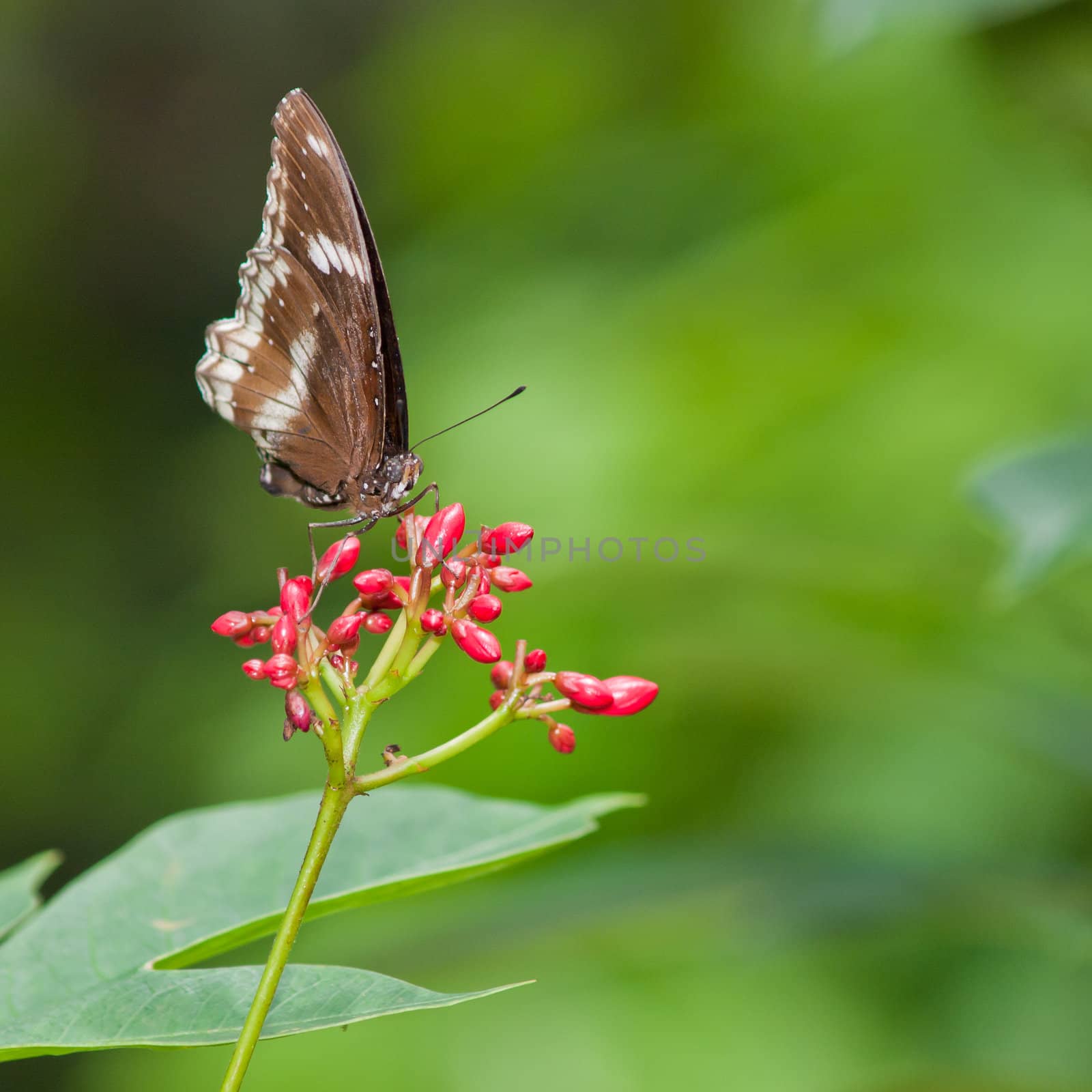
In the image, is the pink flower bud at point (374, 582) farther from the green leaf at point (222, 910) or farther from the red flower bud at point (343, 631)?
the green leaf at point (222, 910)

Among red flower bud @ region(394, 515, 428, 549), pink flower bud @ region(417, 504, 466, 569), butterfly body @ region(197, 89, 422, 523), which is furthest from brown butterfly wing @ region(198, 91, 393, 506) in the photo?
pink flower bud @ region(417, 504, 466, 569)

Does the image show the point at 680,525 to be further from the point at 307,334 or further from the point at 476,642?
the point at 476,642

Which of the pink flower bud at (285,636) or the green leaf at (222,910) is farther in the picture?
the pink flower bud at (285,636)

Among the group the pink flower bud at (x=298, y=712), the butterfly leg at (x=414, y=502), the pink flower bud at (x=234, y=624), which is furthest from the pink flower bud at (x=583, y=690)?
the butterfly leg at (x=414, y=502)

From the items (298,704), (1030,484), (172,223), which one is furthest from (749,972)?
(172,223)

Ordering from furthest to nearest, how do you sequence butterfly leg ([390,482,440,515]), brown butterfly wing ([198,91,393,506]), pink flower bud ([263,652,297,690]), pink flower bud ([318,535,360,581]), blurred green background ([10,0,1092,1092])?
blurred green background ([10,0,1092,1092]) → brown butterfly wing ([198,91,393,506]) → butterfly leg ([390,482,440,515]) → pink flower bud ([318,535,360,581]) → pink flower bud ([263,652,297,690])

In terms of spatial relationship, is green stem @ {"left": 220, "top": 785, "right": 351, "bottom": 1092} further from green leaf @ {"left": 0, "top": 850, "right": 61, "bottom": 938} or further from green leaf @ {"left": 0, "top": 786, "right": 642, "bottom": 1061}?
green leaf @ {"left": 0, "top": 850, "right": 61, "bottom": 938}

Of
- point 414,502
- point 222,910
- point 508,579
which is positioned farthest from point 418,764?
point 414,502
